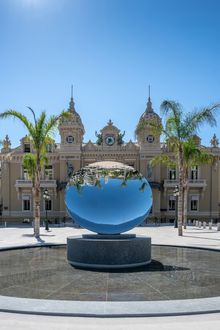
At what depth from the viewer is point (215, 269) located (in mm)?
12258

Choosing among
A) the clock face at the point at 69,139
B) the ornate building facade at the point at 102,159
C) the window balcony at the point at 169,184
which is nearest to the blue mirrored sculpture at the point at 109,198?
the ornate building facade at the point at 102,159

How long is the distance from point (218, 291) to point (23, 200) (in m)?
40.3

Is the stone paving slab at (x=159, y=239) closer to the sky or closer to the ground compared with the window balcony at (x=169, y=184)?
closer to the ground

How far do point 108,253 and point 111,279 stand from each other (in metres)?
1.94

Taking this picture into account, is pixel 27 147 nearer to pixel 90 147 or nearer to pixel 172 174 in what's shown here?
pixel 90 147

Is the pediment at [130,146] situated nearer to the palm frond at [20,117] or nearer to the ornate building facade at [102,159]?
the ornate building facade at [102,159]

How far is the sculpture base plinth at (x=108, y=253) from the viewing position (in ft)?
41.0

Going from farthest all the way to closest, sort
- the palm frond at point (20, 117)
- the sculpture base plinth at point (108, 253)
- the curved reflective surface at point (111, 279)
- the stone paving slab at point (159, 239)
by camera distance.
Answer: the palm frond at point (20, 117) → the stone paving slab at point (159, 239) → the sculpture base plinth at point (108, 253) → the curved reflective surface at point (111, 279)

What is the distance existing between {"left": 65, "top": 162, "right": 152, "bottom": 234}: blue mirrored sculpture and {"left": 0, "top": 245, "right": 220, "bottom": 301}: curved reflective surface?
1669mm

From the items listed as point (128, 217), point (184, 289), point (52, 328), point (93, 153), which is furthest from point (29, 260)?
point (93, 153)

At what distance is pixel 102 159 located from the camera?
155 feet

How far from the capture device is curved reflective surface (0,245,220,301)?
29.1ft

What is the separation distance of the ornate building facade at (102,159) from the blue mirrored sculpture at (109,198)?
32788 mm

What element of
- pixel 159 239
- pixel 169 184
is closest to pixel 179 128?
pixel 159 239
